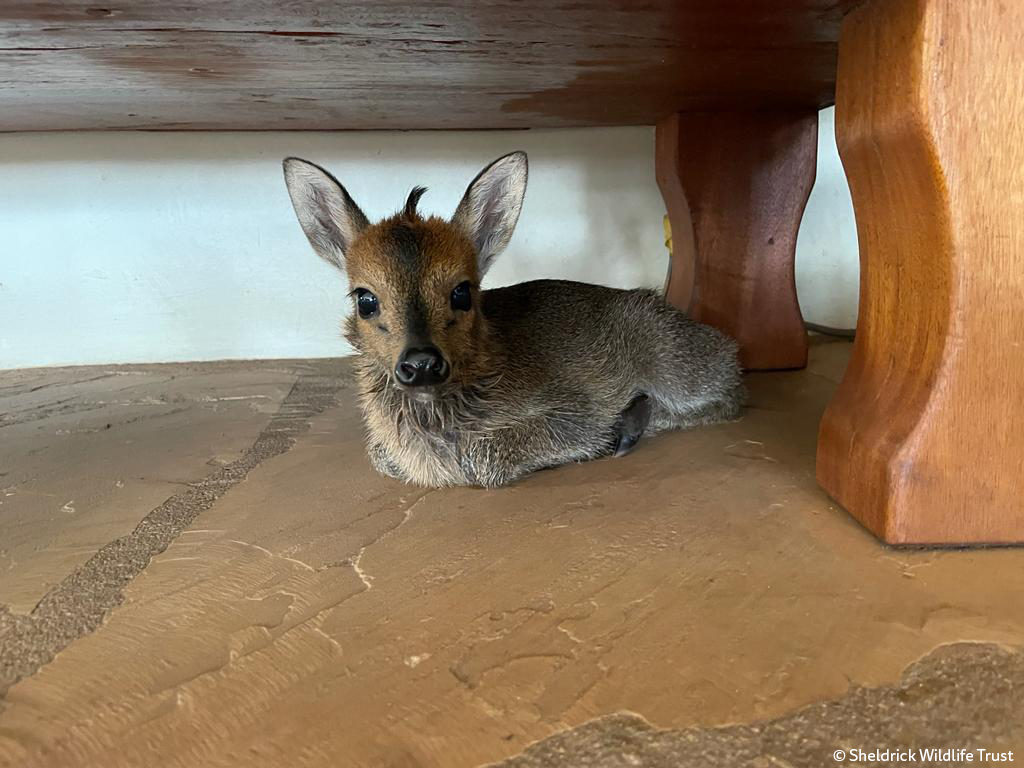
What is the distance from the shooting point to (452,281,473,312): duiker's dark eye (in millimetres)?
1965

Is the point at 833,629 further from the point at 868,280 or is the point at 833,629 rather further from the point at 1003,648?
the point at 868,280

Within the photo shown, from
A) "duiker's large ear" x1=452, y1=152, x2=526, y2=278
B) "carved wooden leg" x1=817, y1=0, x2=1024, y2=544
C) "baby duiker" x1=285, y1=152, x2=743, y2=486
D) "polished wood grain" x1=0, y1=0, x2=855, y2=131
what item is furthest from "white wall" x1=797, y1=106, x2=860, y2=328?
"carved wooden leg" x1=817, y1=0, x2=1024, y2=544

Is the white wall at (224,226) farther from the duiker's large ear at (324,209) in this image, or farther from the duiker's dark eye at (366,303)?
the duiker's dark eye at (366,303)

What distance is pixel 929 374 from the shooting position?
136cm

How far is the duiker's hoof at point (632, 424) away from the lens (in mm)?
2158

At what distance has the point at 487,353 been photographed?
2.09m

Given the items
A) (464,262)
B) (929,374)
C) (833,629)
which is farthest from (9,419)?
(929,374)

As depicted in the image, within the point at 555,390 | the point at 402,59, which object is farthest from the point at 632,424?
the point at 402,59

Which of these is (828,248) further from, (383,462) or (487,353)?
A: (383,462)

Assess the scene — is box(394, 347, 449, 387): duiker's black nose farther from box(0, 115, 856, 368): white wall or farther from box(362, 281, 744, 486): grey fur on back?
box(0, 115, 856, 368): white wall

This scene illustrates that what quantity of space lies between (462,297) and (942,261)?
119 cm

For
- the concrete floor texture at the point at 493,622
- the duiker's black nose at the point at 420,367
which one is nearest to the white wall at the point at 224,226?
the concrete floor texture at the point at 493,622

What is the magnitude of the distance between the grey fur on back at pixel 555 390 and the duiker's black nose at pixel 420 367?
0.84ft

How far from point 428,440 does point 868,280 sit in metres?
1.20
